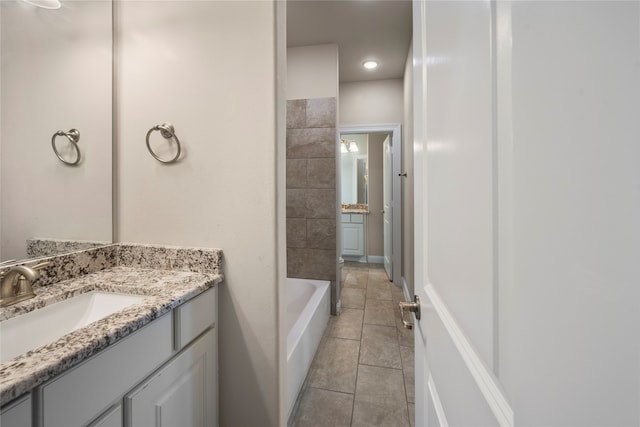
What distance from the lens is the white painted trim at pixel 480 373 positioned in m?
0.35

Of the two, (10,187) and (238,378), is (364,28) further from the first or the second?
(238,378)

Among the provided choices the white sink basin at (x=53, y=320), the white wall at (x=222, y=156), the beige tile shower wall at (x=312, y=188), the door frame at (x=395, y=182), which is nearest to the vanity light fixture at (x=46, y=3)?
the white wall at (x=222, y=156)

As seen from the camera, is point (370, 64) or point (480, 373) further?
point (370, 64)

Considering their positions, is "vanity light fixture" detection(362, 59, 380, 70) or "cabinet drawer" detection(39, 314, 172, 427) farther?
"vanity light fixture" detection(362, 59, 380, 70)

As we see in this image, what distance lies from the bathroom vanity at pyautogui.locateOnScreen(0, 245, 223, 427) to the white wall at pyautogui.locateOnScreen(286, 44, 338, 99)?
2350 millimetres

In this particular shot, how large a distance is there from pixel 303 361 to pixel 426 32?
179cm

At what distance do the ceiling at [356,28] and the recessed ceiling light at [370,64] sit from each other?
6 centimetres

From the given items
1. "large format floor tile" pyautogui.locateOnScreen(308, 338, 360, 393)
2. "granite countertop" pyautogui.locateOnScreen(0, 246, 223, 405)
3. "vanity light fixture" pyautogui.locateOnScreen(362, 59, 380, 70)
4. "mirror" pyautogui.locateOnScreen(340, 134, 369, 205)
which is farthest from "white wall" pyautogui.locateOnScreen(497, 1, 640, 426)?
"mirror" pyautogui.locateOnScreen(340, 134, 369, 205)

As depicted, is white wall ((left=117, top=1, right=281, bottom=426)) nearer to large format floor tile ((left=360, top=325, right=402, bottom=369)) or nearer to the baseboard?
large format floor tile ((left=360, top=325, right=402, bottom=369))

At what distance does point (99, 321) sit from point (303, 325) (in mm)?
1339

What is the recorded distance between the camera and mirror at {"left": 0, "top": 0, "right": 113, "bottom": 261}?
865mm

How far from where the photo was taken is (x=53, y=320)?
2.64 ft

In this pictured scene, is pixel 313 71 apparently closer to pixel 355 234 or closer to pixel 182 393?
pixel 182 393

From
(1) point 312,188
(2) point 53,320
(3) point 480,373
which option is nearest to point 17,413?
(2) point 53,320
